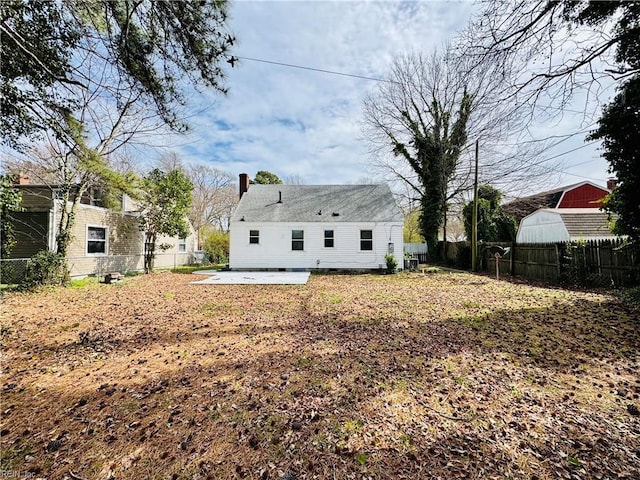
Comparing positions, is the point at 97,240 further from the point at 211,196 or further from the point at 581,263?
the point at 581,263

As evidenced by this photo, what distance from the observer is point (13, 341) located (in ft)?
15.2

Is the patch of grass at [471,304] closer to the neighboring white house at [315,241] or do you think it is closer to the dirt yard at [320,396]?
the dirt yard at [320,396]

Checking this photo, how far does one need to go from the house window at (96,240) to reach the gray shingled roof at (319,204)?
6164mm

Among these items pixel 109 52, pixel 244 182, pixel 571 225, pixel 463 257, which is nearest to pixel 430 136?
pixel 463 257

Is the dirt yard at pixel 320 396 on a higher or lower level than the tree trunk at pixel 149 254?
lower

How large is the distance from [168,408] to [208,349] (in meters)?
1.58

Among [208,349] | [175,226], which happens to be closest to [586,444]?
[208,349]

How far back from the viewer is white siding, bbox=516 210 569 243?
1373 cm

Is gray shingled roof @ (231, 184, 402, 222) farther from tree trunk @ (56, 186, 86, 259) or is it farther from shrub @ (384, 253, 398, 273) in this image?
tree trunk @ (56, 186, 86, 259)

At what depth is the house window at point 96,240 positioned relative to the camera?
42.2 ft

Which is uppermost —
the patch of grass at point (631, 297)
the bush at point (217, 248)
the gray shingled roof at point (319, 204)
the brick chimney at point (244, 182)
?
the brick chimney at point (244, 182)

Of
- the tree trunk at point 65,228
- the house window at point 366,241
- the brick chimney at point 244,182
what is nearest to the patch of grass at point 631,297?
the house window at point 366,241

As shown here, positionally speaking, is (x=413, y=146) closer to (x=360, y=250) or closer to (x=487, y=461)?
(x=360, y=250)

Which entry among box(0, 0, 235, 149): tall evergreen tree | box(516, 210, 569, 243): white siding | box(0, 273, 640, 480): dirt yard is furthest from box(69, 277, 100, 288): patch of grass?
box(516, 210, 569, 243): white siding
